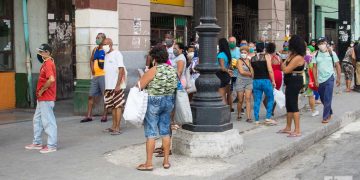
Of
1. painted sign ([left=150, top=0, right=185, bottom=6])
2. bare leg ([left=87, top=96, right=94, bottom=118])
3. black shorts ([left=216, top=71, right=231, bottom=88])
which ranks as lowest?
bare leg ([left=87, top=96, right=94, bottom=118])

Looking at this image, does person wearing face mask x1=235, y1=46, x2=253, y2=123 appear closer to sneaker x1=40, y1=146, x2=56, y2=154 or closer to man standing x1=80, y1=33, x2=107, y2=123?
man standing x1=80, y1=33, x2=107, y2=123

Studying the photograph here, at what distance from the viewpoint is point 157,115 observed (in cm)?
689

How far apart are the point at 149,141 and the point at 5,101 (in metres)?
7.36

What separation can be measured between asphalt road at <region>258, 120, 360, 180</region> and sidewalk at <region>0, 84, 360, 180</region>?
167 millimetres

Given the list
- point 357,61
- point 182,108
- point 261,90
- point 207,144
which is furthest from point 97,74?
point 357,61

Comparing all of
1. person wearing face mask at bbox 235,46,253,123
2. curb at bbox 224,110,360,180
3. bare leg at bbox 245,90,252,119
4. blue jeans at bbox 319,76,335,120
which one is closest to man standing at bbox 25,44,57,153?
curb at bbox 224,110,360,180

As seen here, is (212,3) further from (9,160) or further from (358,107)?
(358,107)

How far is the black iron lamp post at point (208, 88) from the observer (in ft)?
25.6

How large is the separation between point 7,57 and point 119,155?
6.56 meters

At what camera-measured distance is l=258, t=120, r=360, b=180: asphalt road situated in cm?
735

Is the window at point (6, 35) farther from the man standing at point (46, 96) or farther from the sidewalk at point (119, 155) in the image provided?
the man standing at point (46, 96)

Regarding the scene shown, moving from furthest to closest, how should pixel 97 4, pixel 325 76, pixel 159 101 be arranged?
pixel 97 4
pixel 325 76
pixel 159 101

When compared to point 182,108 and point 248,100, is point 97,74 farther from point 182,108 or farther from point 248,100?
point 182,108

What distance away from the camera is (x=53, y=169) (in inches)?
275
